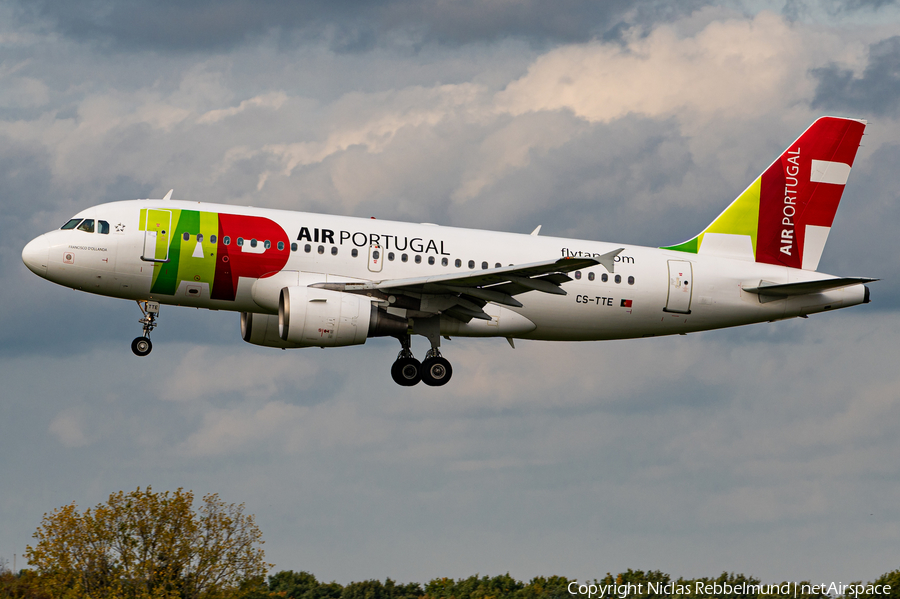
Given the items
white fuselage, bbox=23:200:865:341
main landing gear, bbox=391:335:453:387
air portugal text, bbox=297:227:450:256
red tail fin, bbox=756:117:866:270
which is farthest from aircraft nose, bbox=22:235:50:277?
A: red tail fin, bbox=756:117:866:270

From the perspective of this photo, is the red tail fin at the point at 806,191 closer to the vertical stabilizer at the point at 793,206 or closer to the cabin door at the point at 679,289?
the vertical stabilizer at the point at 793,206

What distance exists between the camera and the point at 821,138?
50.6 metres

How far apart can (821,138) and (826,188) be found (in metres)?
2.17

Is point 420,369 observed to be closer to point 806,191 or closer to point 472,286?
point 472,286

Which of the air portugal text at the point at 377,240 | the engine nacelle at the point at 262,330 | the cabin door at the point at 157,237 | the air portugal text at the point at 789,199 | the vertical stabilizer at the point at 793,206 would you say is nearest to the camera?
the cabin door at the point at 157,237

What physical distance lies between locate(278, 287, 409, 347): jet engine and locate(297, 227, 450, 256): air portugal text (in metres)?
2.14

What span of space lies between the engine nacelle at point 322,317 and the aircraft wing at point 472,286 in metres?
0.91

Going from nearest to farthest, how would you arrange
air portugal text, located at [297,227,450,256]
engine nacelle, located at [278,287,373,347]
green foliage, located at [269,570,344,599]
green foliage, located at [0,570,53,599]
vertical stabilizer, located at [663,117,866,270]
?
engine nacelle, located at [278,287,373,347], air portugal text, located at [297,227,450,256], vertical stabilizer, located at [663,117,866,270], green foliage, located at [0,570,53,599], green foliage, located at [269,570,344,599]

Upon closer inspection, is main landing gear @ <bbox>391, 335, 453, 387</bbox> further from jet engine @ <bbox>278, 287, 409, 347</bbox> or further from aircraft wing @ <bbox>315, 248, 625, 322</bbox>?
jet engine @ <bbox>278, 287, 409, 347</bbox>

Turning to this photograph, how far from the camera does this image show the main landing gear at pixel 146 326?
41.8 m

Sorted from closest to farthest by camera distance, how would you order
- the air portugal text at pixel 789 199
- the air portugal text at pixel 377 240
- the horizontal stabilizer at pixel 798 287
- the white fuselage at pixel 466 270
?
the white fuselage at pixel 466 270 → the air portugal text at pixel 377 240 → the horizontal stabilizer at pixel 798 287 → the air portugal text at pixel 789 199

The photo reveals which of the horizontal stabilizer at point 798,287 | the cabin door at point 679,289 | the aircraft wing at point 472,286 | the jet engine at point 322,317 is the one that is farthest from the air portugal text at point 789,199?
the jet engine at point 322,317

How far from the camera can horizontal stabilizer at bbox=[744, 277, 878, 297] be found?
146ft

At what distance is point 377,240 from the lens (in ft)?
139
